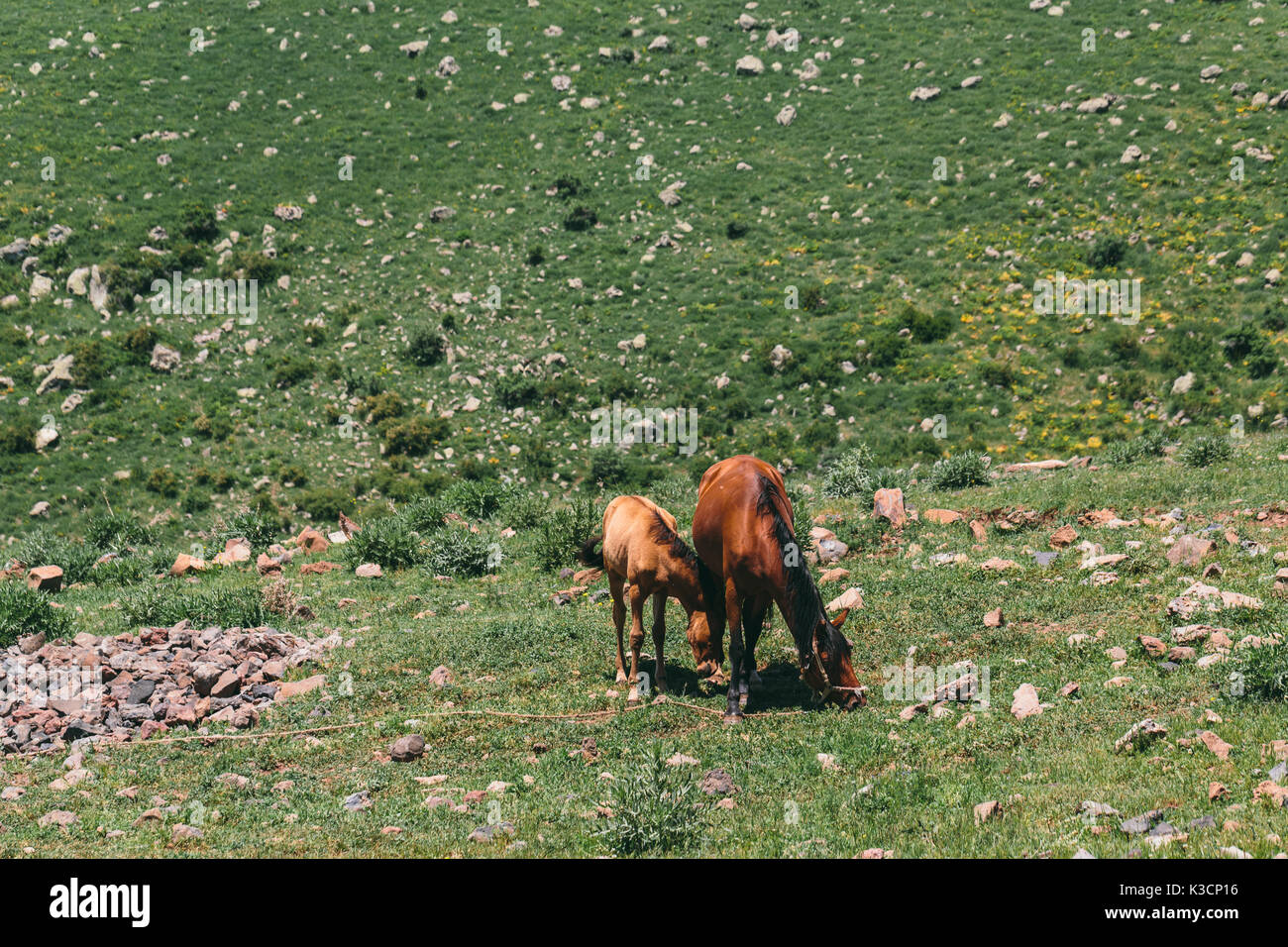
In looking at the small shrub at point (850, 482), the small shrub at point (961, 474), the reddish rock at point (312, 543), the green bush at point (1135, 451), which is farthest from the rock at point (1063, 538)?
the reddish rock at point (312, 543)

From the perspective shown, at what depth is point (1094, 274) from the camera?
35094 millimetres

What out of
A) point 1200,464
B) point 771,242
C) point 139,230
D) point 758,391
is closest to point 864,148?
point 771,242

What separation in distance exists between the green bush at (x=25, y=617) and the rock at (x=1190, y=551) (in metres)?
17.3

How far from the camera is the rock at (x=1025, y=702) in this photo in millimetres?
9659

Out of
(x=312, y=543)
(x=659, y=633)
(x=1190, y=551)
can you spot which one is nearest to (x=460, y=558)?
(x=312, y=543)

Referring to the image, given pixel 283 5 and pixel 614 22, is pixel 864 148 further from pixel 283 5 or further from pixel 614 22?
pixel 283 5

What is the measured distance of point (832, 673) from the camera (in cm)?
1071

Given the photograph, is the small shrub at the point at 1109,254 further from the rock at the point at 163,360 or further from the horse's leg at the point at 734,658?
the rock at the point at 163,360

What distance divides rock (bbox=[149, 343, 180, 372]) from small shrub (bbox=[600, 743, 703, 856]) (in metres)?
34.1

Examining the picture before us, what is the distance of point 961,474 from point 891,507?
A: 491 cm

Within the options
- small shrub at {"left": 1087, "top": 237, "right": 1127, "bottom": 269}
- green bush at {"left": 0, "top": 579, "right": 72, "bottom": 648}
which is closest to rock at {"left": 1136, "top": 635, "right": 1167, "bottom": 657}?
green bush at {"left": 0, "top": 579, "right": 72, "bottom": 648}

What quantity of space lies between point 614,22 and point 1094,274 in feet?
107

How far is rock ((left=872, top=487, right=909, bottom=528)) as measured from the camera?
17.4m

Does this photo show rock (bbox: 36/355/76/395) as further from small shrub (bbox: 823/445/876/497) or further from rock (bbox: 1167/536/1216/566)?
rock (bbox: 1167/536/1216/566)
